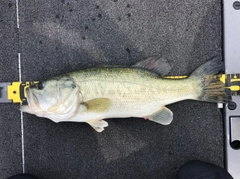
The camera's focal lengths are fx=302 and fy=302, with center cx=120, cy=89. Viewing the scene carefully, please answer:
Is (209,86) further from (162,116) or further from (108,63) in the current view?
(108,63)

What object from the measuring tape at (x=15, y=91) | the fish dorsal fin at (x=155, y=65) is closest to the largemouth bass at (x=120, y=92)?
the fish dorsal fin at (x=155, y=65)

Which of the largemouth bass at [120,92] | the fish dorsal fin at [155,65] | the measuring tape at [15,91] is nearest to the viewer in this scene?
the largemouth bass at [120,92]

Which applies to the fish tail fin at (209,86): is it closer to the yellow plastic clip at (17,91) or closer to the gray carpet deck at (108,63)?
the gray carpet deck at (108,63)

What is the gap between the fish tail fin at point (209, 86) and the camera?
1791 mm

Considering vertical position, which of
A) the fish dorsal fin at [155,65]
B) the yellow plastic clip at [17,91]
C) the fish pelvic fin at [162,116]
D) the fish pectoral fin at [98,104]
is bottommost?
the fish pelvic fin at [162,116]

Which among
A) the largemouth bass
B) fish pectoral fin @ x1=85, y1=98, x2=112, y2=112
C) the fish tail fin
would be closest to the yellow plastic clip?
the largemouth bass

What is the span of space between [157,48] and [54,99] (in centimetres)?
76

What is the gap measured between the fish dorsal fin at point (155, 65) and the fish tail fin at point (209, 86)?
165 millimetres

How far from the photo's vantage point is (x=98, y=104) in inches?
68.1

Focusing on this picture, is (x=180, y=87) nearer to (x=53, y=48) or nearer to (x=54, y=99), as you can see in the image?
(x=54, y=99)

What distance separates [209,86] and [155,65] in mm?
343

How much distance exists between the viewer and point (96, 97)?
68.4 inches

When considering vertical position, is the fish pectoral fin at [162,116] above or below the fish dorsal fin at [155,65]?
below

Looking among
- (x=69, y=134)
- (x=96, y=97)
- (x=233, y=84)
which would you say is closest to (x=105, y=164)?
(x=69, y=134)
